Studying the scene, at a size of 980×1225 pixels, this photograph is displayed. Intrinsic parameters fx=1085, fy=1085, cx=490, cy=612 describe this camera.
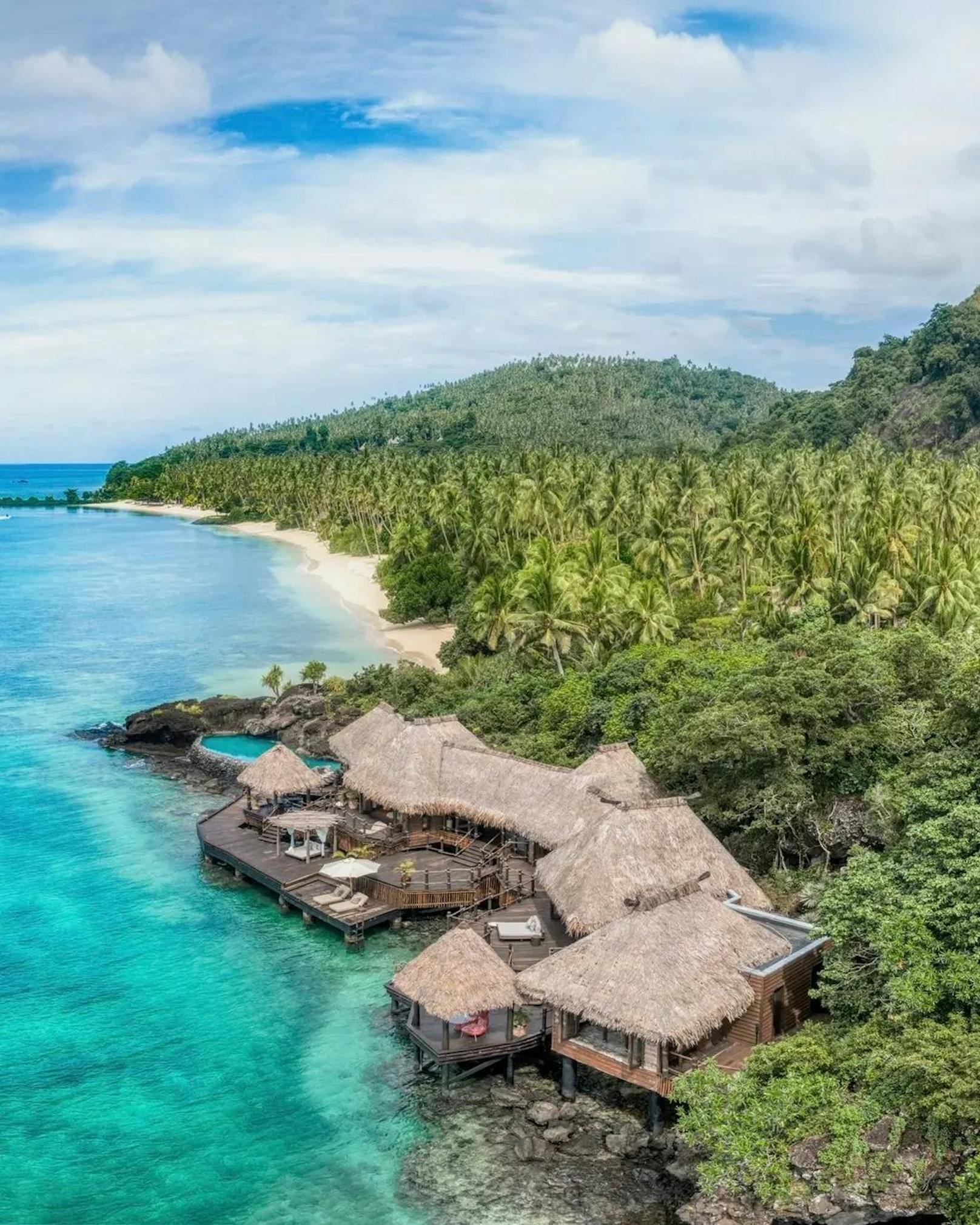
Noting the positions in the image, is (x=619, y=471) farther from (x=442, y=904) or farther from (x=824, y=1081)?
(x=824, y=1081)

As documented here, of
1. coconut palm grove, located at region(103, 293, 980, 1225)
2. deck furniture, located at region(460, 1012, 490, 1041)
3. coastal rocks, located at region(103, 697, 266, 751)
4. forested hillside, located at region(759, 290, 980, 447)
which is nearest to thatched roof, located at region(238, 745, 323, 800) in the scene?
coconut palm grove, located at region(103, 293, 980, 1225)

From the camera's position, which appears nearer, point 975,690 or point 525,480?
point 975,690

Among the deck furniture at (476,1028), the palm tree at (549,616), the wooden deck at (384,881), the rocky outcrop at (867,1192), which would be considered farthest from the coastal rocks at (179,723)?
the rocky outcrop at (867,1192)

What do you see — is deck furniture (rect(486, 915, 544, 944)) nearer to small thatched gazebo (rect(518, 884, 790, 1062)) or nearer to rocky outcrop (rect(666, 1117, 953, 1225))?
small thatched gazebo (rect(518, 884, 790, 1062))

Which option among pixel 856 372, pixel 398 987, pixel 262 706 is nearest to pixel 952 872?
pixel 398 987

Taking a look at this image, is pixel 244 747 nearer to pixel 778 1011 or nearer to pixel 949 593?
pixel 949 593

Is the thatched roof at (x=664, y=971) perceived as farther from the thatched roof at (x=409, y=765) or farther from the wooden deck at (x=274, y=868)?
the thatched roof at (x=409, y=765)
